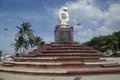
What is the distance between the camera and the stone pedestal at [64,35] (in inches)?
1006

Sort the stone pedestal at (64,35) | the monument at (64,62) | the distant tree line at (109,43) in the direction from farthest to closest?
the distant tree line at (109,43) < the stone pedestal at (64,35) < the monument at (64,62)

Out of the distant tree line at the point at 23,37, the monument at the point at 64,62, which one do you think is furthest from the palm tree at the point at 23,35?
the monument at the point at 64,62

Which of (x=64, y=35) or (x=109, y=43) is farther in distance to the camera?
(x=109, y=43)

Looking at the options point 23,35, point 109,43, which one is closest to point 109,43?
point 109,43

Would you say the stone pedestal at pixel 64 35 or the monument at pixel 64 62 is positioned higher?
the stone pedestal at pixel 64 35

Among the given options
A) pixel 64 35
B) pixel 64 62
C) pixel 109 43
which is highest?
pixel 64 35

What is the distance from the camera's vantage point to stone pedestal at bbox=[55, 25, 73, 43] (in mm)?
25547

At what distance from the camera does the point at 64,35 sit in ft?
84.5

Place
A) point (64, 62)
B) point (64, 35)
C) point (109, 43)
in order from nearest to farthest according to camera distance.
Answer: point (64, 62) < point (64, 35) < point (109, 43)

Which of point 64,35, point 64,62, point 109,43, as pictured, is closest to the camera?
point 64,62

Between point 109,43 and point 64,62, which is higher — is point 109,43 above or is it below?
above

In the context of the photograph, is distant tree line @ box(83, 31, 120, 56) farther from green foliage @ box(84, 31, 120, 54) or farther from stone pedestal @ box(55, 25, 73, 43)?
stone pedestal @ box(55, 25, 73, 43)

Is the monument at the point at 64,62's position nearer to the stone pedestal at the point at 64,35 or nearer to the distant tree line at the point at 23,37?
the stone pedestal at the point at 64,35

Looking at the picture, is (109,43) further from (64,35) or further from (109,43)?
(64,35)
